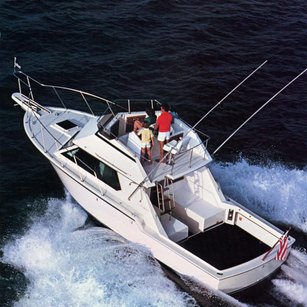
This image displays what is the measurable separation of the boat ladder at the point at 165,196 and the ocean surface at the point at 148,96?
4.69 feet

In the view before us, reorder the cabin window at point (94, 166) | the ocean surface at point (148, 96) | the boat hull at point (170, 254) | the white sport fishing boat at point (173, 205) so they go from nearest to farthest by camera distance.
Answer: the boat hull at point (170, 254)
the white sport fishing boat at point (173, 205)
the ocean surface at point (148, 96)
the cabin window at point (94, 166)

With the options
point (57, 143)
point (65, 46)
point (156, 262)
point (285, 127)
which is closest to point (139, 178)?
point (156, 262)

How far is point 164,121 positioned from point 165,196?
99.0 inches

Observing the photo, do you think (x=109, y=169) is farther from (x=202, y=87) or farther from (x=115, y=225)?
(x=202, y=87)

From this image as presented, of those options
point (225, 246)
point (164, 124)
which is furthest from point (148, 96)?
point (225, 246)

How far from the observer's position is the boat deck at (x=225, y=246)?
1777cm

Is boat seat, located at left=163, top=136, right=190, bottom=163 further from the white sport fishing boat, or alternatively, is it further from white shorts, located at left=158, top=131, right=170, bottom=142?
white shorts, located at left=158, top=131, right=170, bottom=142

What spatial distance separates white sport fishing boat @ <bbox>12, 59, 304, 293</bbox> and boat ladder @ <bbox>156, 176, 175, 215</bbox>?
0.03 metres

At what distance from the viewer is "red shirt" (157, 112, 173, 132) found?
60.7 ft

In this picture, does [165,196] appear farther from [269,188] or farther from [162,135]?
[269,188]

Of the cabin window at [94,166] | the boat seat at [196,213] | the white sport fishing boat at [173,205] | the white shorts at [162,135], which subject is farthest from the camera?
the cabin window at [94,166]

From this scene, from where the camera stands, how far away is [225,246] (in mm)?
18266

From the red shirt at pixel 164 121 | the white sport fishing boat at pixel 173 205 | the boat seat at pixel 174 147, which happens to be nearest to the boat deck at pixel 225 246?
the white sport fishing boat at pixel 173 205

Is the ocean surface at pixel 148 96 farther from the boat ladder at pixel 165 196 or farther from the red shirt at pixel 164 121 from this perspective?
the red shirt at pixel 164 121
